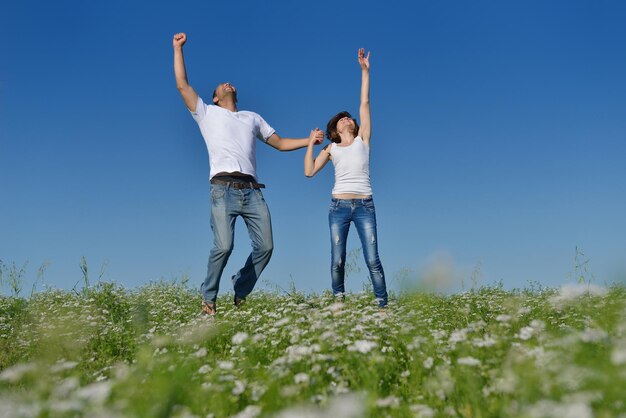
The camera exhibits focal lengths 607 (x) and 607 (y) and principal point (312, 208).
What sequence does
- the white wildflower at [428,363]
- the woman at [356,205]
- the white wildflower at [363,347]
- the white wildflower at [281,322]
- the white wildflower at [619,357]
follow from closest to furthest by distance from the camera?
1. the white wildflower at [619,357]
2. the white wildflower at [363,347]
3. the white wildflower at [428,363]
4. the white wildflower at [281,322]
5. the woman at [356,205]

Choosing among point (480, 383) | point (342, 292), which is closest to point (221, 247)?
point (342, 292)

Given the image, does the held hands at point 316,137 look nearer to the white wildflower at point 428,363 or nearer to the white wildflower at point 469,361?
the white wildflower at point 428,363

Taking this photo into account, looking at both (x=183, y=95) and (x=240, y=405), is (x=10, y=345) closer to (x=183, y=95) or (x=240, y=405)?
(x=183, y=95)

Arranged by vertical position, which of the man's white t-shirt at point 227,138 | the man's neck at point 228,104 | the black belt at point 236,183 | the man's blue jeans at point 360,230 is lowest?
the man's blue jeans at point 360,230

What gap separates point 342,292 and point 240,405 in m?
4.89

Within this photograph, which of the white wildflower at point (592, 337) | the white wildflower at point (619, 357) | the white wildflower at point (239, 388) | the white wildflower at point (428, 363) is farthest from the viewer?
the white wildflower at point (428, 363)

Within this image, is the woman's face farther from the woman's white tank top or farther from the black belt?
the black belt

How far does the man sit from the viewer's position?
8188 millimetres

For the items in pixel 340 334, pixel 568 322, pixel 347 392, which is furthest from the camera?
pixel 568 322

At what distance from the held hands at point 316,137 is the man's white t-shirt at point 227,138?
0.83 metres

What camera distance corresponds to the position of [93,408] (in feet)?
10.4

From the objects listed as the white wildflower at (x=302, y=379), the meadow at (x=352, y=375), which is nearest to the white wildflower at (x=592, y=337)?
the meadow at (x=352, y=375)

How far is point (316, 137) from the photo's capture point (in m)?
8.88

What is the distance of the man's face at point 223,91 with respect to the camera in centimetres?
885
